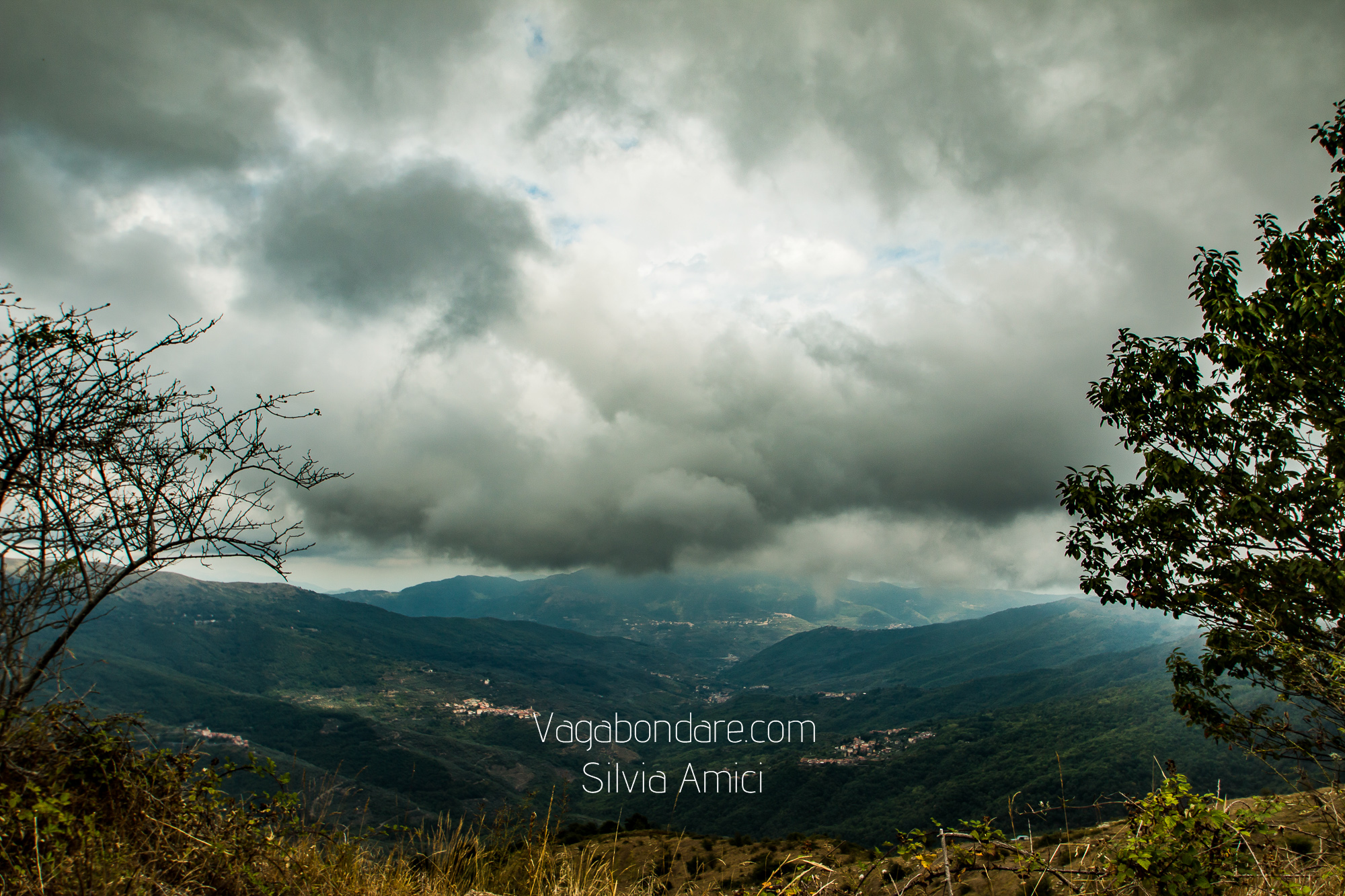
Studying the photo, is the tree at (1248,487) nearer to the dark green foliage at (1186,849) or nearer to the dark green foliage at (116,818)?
the dark green foliage at (1186,849)

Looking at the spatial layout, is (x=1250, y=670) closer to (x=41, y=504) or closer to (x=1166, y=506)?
(x=1166, y=506)

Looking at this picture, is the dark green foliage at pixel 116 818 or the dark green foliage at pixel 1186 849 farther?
the dark green foliage at pixel 116 818

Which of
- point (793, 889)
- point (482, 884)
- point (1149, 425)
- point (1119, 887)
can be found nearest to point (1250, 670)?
point (1149, 425)

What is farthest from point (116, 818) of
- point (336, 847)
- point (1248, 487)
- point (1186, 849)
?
point (1248, 487)

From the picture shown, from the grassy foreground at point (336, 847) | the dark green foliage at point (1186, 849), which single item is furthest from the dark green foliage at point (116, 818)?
the dark green foliage at point (1186, 849)

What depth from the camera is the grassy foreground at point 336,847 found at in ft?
16.5

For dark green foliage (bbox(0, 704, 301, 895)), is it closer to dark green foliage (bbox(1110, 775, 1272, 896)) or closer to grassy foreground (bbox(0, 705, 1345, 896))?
grassy foreground (bbox(0, 705, 1345, 896))

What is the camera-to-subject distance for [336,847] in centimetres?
676

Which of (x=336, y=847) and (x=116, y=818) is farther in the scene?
(x=336, y=847)

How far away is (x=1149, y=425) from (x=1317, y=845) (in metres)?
7.17

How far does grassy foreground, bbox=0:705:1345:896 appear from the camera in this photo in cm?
502

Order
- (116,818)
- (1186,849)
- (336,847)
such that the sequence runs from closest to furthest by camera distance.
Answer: (1186,849) < (116,818) < (336,847)

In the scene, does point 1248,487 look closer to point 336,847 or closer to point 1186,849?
point 1186,849

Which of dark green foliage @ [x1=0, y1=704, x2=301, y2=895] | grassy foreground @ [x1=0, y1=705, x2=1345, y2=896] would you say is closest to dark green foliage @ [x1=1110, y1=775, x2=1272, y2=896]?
grassy foreground @ [x1=0, y1=705, x2=1345, y2=896]
